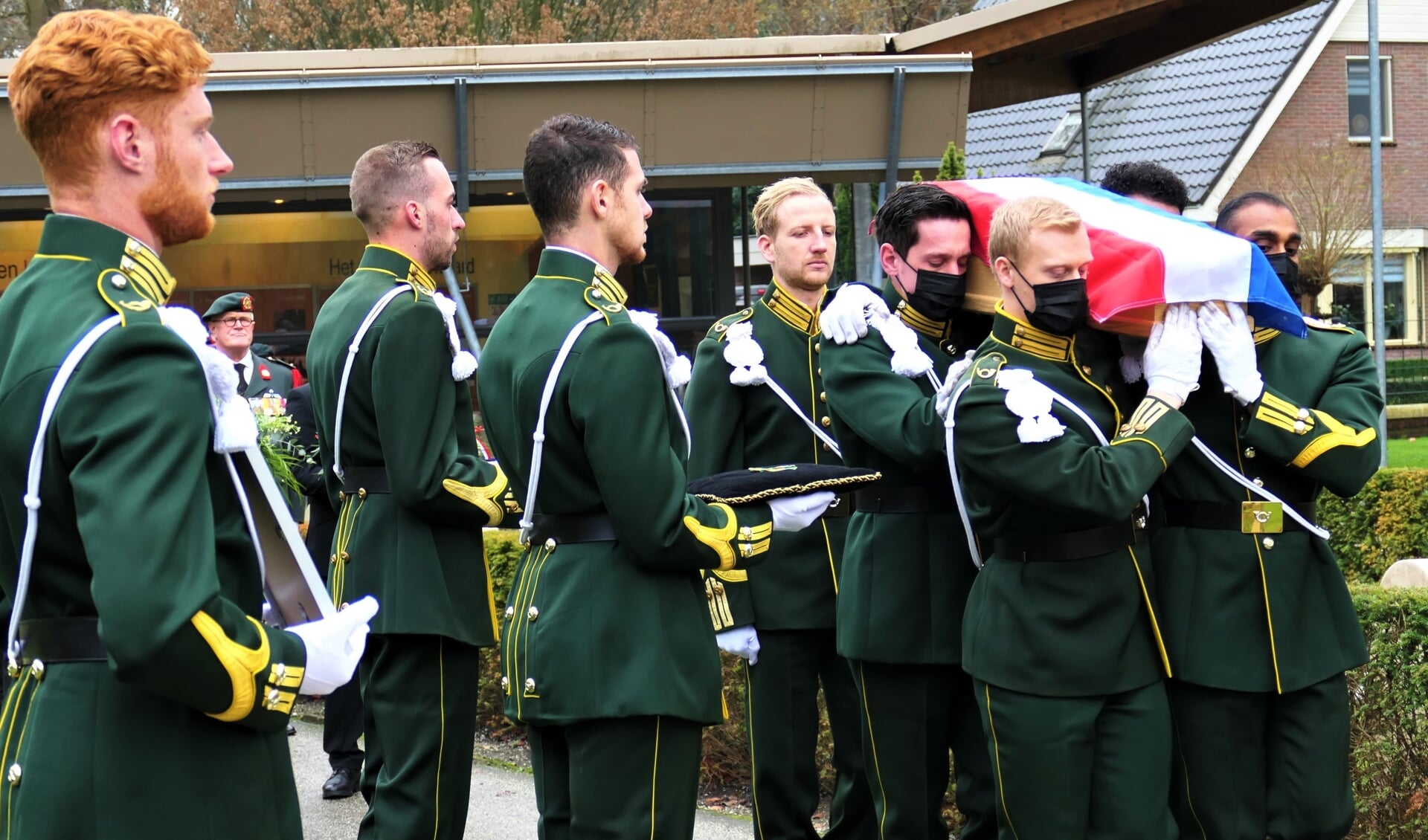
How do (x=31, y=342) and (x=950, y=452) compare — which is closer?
(x=31, y=342)

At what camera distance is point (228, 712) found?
2.16 m

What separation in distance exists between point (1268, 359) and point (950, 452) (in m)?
1.01

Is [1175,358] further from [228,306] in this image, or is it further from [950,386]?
[228,306]

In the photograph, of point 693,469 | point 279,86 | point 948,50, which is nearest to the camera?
point 693,469

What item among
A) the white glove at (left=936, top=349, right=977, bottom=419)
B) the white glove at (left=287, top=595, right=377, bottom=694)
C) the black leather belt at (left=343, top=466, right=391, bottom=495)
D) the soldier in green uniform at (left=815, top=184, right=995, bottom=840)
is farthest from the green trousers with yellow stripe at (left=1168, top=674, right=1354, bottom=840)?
the white glove at (left=287, top=595, right=377, bottom=694)

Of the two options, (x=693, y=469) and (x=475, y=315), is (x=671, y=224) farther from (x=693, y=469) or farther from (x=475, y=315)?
(x=693, y=469)

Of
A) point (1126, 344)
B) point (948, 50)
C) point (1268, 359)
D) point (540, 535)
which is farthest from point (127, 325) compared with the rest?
point (948, 50)

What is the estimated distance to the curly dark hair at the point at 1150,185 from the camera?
484cm

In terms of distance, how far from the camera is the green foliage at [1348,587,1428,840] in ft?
14.7

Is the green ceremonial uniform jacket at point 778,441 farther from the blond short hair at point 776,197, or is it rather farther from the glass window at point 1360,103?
the glass window at point 1360,103

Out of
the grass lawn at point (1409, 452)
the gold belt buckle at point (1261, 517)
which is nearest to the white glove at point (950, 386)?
the gold belt buckle at point (1261, 517)

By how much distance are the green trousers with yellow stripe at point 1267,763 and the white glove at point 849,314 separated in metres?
1.35

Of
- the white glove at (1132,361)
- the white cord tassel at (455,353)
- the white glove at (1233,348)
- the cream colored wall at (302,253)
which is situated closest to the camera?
the white glove at (1233,348)

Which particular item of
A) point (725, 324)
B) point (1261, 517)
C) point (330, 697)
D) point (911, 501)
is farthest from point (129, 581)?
point (330, 697)
